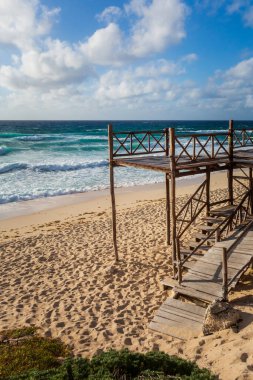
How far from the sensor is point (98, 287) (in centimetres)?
1009

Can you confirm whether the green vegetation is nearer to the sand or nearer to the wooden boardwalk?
the sand

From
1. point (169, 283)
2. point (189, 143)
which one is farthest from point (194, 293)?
point (189, 143)

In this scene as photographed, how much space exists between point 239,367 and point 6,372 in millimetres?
4090

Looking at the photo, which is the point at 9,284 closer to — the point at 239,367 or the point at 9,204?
the point at 239,367

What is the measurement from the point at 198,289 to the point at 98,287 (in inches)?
125

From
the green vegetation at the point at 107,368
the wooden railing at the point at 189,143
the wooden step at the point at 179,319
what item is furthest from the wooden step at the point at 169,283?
the wooden railing at the point at 189,143

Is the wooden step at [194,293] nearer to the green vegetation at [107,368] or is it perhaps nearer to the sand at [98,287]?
the sand at [98,287]

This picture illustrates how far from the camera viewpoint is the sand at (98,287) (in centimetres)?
664

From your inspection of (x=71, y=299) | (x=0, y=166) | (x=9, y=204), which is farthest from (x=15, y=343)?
(x=0, y=166)

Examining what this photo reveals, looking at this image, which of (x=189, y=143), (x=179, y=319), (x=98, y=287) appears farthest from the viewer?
(x=98, y=287)

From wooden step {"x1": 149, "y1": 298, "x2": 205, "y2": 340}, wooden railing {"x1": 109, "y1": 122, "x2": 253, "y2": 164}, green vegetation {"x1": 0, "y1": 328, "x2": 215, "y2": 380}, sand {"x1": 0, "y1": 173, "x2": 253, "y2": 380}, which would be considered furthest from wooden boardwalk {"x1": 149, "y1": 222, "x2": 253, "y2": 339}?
wooden railing {"x1": 109, "y1": 122, "x2": 253, "y2": 164}

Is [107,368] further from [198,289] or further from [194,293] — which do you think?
[198,289]

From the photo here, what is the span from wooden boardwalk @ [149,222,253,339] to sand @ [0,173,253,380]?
1.20 ft

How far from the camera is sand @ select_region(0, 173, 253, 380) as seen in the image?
6637mm
